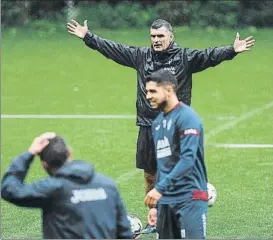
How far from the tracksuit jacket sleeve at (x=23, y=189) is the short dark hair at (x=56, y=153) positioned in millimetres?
187

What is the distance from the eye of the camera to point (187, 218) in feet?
31.8

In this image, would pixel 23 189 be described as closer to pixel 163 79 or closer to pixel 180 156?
pixel 180 156

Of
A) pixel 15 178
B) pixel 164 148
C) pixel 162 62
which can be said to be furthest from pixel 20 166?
pixel 162 62

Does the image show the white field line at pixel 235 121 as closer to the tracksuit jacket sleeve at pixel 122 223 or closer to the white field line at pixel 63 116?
the white field line at pixel 63 116

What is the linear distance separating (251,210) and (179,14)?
25.8 m

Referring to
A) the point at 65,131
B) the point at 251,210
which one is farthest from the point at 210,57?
the point at 65,131

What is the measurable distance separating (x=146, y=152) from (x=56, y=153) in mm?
4434

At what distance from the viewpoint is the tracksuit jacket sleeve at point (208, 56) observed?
12078mm

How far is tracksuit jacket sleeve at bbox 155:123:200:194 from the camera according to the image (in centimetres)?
930

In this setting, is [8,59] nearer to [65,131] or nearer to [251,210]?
[65,131]

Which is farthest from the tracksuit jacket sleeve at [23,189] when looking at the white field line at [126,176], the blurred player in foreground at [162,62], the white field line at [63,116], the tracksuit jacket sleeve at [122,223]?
the white field line at [63,116]

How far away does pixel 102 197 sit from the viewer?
311 inches

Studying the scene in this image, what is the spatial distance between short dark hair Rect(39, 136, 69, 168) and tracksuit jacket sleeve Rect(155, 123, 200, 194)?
1.62m

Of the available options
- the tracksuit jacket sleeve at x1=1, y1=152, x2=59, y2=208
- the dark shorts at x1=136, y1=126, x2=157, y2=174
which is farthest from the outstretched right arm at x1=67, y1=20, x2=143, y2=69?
the tracksuit jacket sleeve at x1=1, y1=152, x2=59, y2=208
